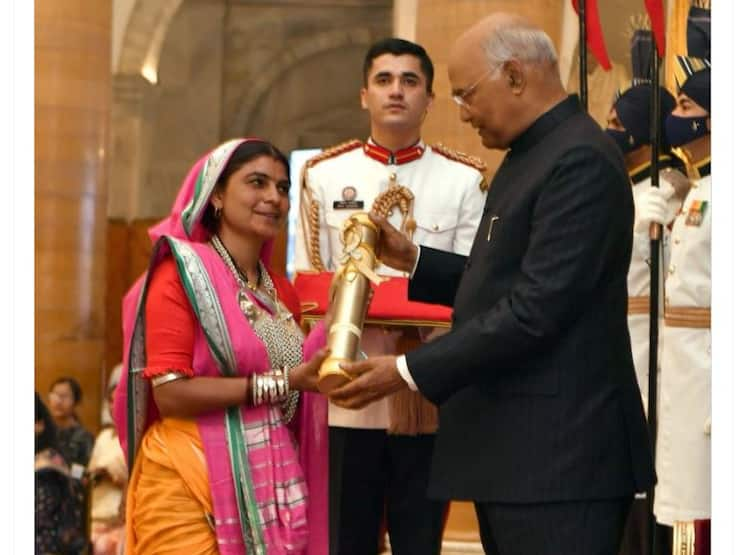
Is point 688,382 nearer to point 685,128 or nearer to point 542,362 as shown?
point 685,128

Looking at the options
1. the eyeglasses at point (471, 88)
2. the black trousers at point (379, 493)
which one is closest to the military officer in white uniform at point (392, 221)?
the black trousers at point (379, 493)

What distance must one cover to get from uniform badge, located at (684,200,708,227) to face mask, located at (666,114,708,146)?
1.00ft

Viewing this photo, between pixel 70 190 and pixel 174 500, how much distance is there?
590 cm

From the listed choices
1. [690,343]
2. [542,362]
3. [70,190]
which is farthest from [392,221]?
[70,190]

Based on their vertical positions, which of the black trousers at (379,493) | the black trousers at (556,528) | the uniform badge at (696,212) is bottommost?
the black trousers at (379,493)

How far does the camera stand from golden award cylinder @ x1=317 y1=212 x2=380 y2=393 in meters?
3.27

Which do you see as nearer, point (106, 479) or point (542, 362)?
point (542, 362)

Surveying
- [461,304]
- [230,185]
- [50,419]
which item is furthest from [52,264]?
[461,304]

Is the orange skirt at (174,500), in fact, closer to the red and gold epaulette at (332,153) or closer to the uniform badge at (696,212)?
the red and gold epaulette at (332,153)

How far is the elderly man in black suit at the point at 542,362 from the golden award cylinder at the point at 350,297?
0.08 meters

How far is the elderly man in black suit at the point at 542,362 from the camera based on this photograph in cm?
300

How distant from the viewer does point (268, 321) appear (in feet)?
12.3

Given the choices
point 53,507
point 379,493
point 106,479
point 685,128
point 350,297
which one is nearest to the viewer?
point 350,297

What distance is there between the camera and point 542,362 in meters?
3.04
